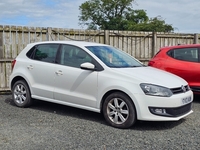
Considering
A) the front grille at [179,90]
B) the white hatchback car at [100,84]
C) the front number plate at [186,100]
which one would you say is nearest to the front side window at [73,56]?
the white hatchback car at [100,84]

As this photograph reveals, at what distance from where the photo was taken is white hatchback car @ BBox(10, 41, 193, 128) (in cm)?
516

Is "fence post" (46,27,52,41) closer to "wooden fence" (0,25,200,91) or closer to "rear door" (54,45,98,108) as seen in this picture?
"wooden fence" (0,25,200,91)

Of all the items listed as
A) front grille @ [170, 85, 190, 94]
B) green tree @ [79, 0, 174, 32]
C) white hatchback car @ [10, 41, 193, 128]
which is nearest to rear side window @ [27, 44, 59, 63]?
white hatchback car @ [10, 41, 193, 128]

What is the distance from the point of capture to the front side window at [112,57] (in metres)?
5.95

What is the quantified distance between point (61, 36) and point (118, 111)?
16.3ft

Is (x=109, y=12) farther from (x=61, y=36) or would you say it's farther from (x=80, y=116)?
(x=80, y=116)

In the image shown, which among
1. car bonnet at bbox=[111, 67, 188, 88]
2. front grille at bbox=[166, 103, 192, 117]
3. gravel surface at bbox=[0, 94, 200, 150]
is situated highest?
car bonnet at bbox=[111, 67, 188, 88]

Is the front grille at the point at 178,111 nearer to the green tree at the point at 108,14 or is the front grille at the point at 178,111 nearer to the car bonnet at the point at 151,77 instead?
the car bonnet at the point at 151,77

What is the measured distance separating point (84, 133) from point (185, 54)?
418 cm


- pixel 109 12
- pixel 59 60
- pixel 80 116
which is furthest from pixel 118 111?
pixel 109 12

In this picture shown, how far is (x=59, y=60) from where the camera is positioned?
21.1 ft

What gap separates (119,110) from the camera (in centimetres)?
537

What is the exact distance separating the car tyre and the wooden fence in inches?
80.1

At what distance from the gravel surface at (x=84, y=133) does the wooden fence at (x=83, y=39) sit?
9.30 feet
